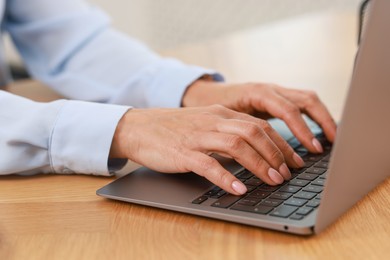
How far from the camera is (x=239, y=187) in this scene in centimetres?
62

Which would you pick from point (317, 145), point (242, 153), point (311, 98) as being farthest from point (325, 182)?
point (311, 98)

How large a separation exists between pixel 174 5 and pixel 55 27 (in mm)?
1982

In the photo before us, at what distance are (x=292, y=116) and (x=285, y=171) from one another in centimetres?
17

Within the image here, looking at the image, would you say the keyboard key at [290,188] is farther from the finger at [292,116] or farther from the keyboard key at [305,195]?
the finger at [292,116]

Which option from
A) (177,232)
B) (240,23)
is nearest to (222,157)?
(177,232)

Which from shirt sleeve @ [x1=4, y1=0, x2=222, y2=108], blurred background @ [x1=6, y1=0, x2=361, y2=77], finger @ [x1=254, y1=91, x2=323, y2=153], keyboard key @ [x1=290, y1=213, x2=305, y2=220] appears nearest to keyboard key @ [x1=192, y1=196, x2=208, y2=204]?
keyboard key @ [x1=290, y1=213, x2=305, y2=220]

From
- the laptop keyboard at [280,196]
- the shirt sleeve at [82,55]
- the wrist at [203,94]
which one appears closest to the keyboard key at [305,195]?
the laptop keyboard at [280,196]

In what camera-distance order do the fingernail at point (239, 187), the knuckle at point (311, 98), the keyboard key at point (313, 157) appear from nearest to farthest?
the fingernail at point (239, 187) → the keyboard key at point (313, 157) → the knuckle at point (311, 98)

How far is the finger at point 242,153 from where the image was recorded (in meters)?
0.65

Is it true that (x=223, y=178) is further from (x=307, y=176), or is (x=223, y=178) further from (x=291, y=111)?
(x=291, y=111)

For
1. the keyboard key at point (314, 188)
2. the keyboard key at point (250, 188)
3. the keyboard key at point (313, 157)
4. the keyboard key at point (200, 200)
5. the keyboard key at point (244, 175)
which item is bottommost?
the keyboard key at point (313, 157)

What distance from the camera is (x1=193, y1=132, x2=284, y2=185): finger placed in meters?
0.65

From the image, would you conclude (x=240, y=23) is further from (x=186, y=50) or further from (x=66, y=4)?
(x=66, y=4)

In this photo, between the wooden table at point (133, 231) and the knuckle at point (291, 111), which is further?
the knuckle at point (291, 111)
